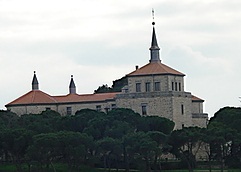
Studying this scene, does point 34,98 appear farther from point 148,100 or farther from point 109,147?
point 109,147

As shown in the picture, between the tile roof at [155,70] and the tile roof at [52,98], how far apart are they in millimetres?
6643

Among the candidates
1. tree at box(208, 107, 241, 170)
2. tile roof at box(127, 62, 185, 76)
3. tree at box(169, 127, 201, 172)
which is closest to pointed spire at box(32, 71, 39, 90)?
tile roof at box(127, 62, 185, 76)

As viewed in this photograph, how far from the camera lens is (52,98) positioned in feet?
480

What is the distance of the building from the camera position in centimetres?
13612

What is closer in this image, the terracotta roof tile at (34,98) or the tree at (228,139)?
the tree at (228,139)

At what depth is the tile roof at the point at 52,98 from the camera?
473 ft

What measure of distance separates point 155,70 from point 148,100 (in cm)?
343

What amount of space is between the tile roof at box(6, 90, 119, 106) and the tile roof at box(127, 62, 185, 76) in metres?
6.64

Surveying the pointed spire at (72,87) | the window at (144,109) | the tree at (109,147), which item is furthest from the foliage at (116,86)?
the tree at (109,147)

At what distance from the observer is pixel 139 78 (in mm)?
137125

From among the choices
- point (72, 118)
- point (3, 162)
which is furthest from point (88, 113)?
point (3, 162)

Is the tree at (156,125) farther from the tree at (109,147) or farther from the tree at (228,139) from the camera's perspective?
the tree at (109,147)

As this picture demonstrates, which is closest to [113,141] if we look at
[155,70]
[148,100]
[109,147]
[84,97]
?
[109,147]

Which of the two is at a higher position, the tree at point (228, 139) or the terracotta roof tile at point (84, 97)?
the terracotta roof tile at point (84, 97)
